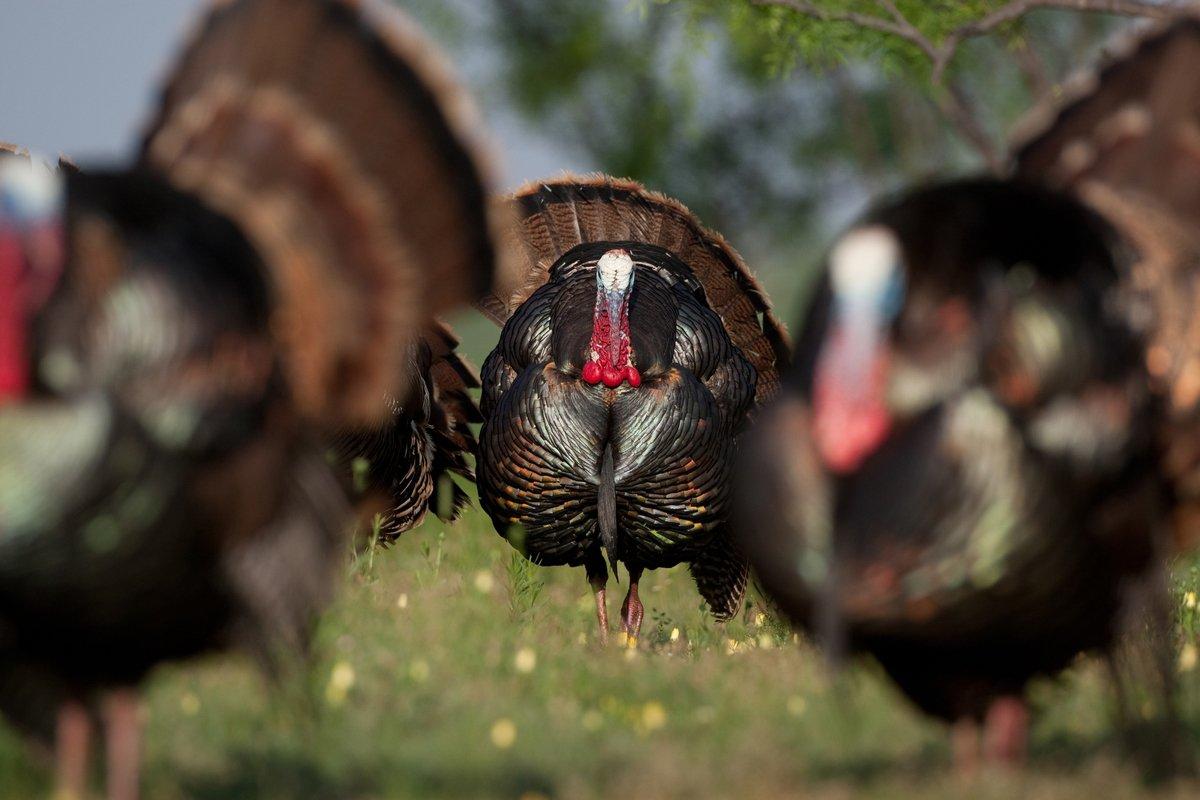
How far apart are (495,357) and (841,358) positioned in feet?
14.6

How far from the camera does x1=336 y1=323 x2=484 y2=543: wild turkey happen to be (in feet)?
25.0

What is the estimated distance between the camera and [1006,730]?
13.7 feet

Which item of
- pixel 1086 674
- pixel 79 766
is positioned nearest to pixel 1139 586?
pixel 1086 674

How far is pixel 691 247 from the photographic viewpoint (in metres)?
8.13

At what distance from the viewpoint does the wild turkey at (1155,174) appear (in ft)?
13.6

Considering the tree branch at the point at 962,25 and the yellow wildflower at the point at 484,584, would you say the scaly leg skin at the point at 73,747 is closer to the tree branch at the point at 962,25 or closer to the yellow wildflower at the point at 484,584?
the yellow wildflower at the point at 484,584

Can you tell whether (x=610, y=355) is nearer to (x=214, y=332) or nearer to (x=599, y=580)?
(x=599, y=580)

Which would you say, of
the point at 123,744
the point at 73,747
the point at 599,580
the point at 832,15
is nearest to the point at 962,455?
the point at 123,744

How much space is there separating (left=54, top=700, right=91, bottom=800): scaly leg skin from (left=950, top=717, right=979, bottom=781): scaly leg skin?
216cm

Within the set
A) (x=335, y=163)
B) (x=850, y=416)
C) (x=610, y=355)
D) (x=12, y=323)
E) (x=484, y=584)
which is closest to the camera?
(x=12, y=323)

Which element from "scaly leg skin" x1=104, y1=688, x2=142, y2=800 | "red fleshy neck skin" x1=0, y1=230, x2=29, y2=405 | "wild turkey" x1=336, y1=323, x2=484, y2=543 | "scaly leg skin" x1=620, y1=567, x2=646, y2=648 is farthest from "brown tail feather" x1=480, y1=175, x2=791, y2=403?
"red fleshy neck skin" x1=0, y1=230, x2=29, y2=405

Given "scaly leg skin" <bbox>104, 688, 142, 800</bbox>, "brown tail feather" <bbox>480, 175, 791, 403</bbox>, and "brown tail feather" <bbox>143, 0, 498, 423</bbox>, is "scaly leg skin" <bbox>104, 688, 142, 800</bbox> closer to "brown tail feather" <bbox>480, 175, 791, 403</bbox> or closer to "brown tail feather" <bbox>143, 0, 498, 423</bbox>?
"brown tail feather" <bbox>143, 0, 498, 423</bbox>

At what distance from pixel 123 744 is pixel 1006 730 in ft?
7.13

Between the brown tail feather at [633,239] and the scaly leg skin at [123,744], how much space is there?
4.37 meters
